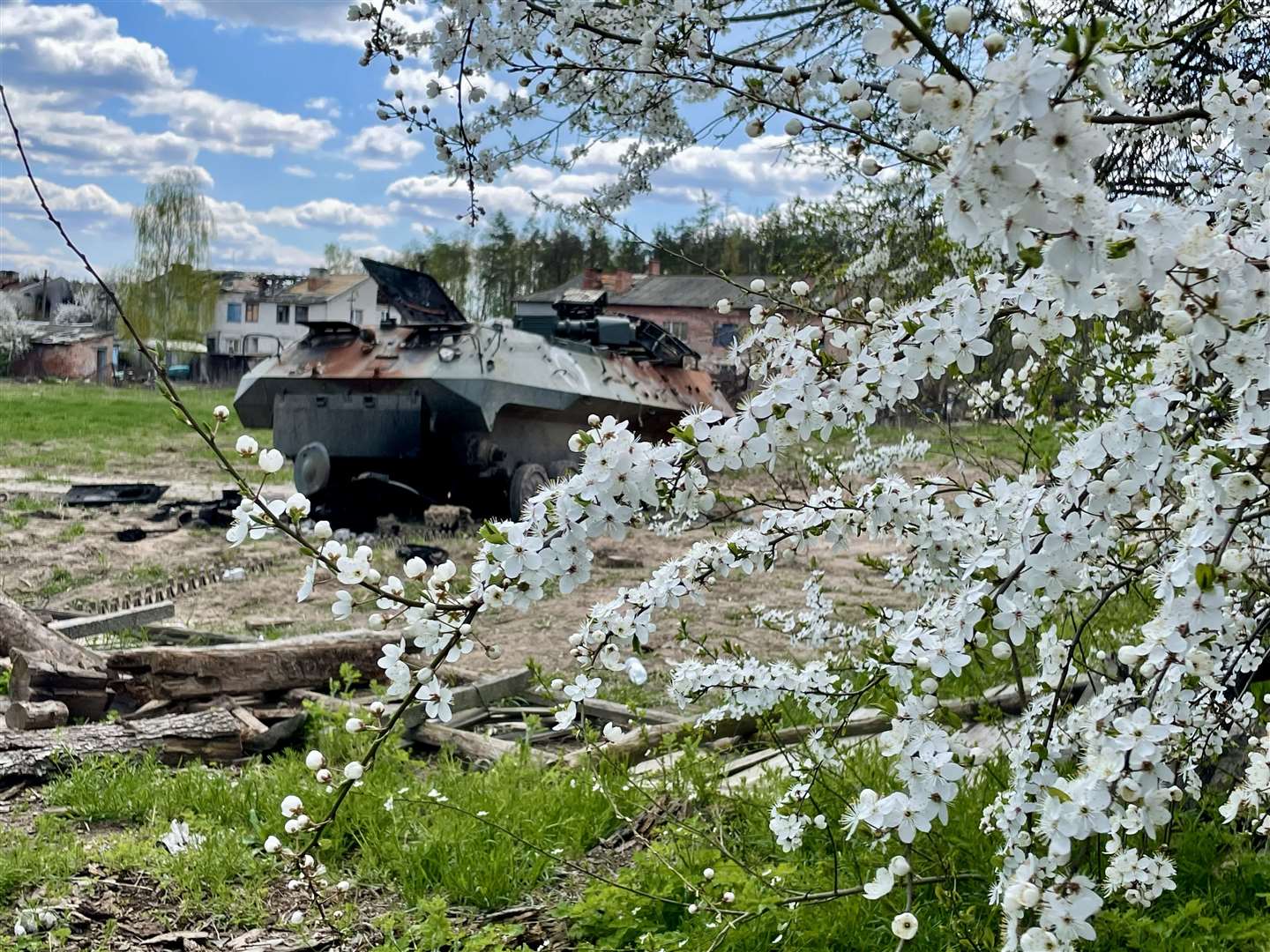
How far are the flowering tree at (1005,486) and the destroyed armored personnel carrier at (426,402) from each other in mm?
9110

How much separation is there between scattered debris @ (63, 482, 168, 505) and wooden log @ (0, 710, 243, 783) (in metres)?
10.4

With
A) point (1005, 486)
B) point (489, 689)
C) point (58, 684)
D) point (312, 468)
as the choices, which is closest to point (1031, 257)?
point (1005, 486)

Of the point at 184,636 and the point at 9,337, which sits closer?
the point at 184,636

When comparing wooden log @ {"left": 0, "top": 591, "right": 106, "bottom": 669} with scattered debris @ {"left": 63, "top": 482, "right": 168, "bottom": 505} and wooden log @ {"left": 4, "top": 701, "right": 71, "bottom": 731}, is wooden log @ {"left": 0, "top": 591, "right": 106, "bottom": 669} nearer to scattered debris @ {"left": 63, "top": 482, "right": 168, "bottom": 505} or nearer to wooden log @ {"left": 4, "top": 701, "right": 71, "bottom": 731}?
wooden log @ {"left": 4, "top": 701, "right": 71, "bottom": 731}

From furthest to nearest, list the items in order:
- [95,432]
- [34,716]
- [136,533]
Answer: [95,432] < [136,533] < [34,716]

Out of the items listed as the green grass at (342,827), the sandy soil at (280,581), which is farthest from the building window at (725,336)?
the sandy soil at (280,581)

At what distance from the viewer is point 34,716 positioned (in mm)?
5836

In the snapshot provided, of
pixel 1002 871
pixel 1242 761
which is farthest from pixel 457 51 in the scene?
pixel 1242 761

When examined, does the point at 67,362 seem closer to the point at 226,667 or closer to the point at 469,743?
the point at 226,667

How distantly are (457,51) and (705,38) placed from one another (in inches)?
37.4

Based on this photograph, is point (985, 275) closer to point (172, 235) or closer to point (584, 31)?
point (584, 31)

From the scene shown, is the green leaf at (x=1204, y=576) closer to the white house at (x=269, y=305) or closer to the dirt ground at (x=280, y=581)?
the dirt ground at (x=280, y=581)

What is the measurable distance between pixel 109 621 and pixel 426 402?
5.71 metres

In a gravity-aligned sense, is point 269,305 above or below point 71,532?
above
